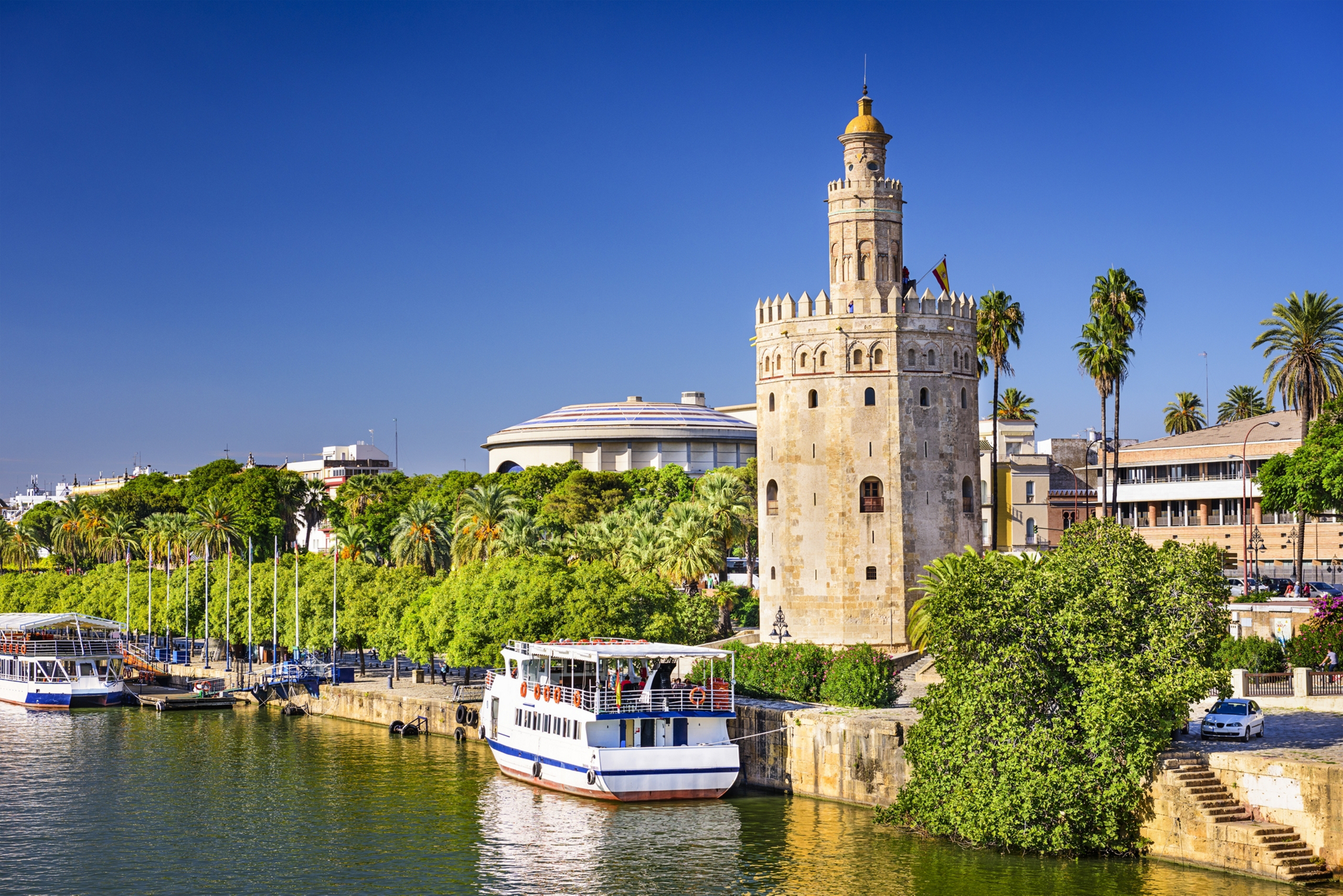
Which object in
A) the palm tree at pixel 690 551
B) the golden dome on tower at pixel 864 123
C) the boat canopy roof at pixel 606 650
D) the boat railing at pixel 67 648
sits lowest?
the boat railing at pixel 67 648

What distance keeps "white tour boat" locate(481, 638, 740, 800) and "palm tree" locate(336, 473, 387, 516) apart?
7872cm

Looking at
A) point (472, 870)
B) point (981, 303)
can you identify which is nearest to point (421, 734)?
point (472, 870)

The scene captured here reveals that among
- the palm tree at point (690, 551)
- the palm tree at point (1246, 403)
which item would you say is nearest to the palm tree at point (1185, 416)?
the palm tree at point (1246, 403)

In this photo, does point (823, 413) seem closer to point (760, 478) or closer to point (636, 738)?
point (760, 478)

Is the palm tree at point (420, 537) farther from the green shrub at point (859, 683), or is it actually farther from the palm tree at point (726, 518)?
the green shrub at point (859, 683)

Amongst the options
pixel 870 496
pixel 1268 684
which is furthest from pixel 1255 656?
pixel 870 496

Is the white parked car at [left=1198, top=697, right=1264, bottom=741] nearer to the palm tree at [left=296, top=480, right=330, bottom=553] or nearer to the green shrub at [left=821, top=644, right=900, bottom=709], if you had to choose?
the green shrub at [left=821, top=644, right=900, bottom=709]

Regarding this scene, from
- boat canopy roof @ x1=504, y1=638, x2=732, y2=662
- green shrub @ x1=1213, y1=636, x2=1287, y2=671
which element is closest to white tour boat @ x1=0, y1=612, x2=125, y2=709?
boat canopy roof @ x1=504, y1=638, x2=732, y2=662

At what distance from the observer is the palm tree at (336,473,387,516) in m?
121

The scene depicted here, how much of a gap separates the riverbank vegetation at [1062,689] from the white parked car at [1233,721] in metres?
1.75

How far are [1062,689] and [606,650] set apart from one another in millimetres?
13612

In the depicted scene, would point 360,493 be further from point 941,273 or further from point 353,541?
point 941,273

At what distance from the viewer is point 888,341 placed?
56.0 metres

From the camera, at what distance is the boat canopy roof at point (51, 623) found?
71188 millimetres
